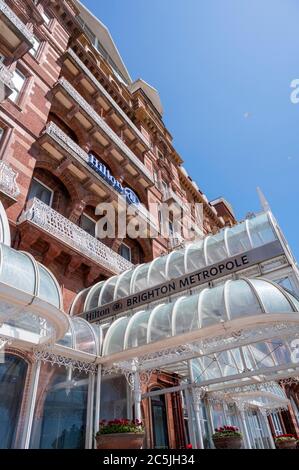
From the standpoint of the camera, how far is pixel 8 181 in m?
11.0

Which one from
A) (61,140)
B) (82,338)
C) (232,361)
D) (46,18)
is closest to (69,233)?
(61,140)

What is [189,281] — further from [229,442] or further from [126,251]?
[126,251]

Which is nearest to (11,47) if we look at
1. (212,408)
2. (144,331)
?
(144,331)

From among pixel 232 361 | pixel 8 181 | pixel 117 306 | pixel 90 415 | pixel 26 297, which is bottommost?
pixel 90 415

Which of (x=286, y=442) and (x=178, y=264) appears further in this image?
(x=178, y=264)

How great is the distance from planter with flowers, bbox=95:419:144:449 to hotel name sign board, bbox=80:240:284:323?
5194 millimetres

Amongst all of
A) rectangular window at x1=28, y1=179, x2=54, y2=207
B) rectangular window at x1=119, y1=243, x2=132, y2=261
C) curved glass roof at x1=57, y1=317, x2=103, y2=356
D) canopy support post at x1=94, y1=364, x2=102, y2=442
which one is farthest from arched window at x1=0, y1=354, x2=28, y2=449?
rectangular window at x1=119, y1=243, x2=132, y2=261

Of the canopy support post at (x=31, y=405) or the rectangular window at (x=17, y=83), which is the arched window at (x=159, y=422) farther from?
the rectangular window at (x=17, y=83)

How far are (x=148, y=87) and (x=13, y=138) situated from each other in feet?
82.9

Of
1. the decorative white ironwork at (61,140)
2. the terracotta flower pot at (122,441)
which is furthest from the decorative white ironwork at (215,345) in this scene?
the decorative white ironwork at (61,140)

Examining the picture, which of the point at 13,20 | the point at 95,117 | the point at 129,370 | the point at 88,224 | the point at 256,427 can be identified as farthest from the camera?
the point at 95,117

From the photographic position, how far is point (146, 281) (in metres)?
13.0

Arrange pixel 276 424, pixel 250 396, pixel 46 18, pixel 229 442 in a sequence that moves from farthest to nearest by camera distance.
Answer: pixel 276 424
pixel 46 18
pixel 250 396
pixel 229 442

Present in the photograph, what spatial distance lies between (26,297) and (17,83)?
13.2 meters
